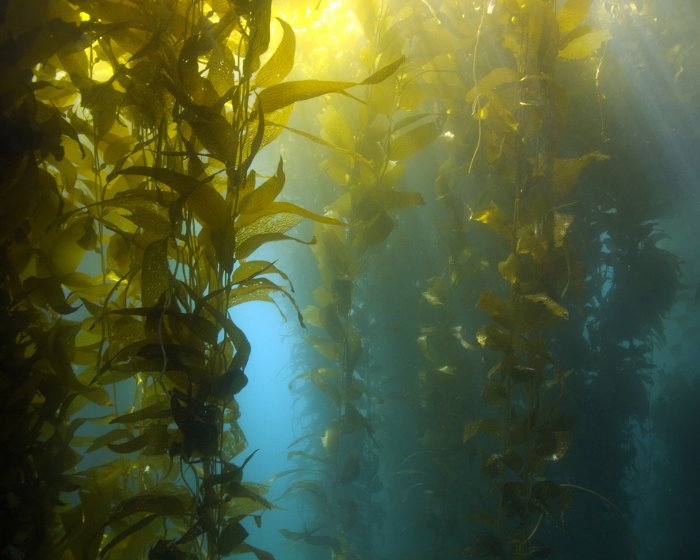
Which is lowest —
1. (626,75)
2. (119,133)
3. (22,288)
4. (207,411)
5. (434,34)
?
(207,411)

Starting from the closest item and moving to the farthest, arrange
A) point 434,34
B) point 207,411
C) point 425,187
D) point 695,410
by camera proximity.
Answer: point 207,411
point 434,34
point 425,187
point 695,410

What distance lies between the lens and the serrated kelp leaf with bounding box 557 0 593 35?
2.14 metres

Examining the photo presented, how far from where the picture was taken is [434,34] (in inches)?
105

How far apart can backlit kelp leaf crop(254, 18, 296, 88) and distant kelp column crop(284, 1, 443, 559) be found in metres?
0.34

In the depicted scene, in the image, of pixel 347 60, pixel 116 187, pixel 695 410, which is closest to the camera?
pixel 116 187

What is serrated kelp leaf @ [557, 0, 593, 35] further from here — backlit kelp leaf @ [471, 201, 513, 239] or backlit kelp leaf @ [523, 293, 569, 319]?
backlit kelp leaf @ [523, 293, 569, 319]

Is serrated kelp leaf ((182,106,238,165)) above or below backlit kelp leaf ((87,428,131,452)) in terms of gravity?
above

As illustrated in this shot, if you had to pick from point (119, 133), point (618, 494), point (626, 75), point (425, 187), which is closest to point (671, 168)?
point (626, 75)

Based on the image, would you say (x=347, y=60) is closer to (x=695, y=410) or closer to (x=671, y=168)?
(x=671, y=168)

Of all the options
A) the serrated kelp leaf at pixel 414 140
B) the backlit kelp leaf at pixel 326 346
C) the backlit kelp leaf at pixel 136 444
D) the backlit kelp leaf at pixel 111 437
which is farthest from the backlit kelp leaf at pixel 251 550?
the backlit kelp leaf at pixel 326 346

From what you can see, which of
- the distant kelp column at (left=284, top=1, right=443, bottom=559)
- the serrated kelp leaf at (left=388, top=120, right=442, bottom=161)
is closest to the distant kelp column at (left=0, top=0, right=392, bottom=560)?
the distant kelp column at (left=284, top=1, right=443, bottom=559)

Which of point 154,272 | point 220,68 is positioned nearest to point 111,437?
point 154,272

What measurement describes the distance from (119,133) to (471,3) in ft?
7.78

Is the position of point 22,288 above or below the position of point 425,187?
below
